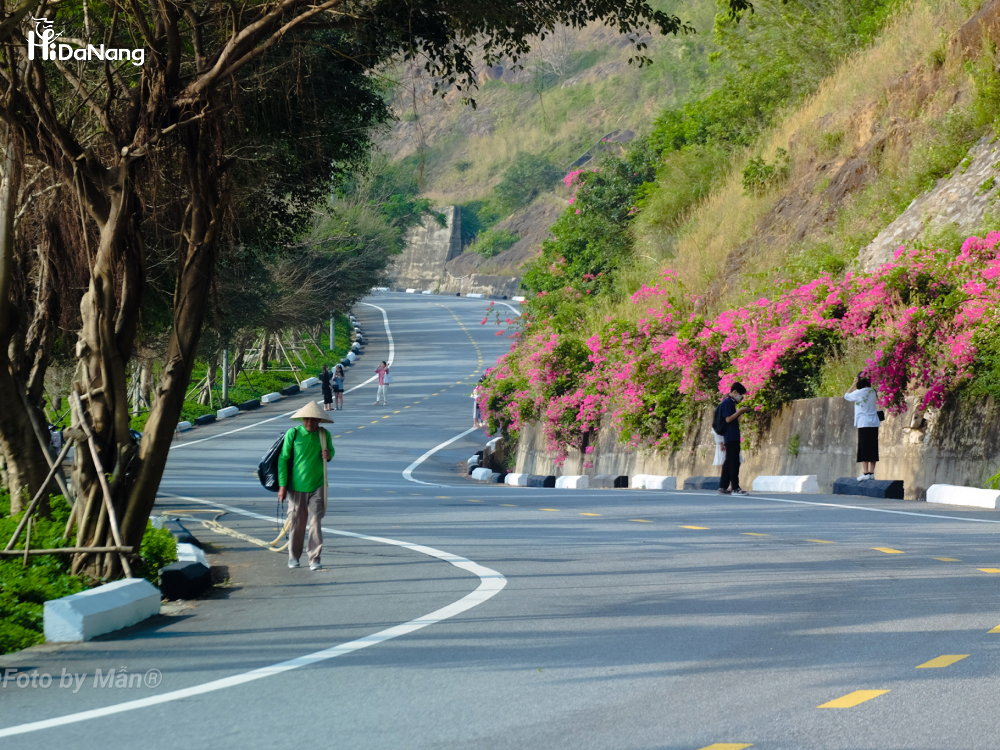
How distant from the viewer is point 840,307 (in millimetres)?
20125

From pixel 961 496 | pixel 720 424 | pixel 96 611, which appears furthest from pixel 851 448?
pixel 96 611

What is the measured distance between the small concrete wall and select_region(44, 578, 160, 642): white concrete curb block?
1160 centimetres

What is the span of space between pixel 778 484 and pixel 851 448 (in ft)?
4.72

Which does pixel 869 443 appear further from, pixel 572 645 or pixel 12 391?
pixel 12 391

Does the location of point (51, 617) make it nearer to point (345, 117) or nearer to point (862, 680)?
point (862, 680)

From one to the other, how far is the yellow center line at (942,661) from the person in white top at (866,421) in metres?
10.6

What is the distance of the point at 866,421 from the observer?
1692cm

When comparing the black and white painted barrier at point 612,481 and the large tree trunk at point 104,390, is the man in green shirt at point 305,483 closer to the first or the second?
the large tree trunk at point 104,390

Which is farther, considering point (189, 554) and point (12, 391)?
point (12, 391)

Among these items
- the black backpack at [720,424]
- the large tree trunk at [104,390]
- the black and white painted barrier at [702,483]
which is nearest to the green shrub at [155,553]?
the large tree trunk at [104,390]

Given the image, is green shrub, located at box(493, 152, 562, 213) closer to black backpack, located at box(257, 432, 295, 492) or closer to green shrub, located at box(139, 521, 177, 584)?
green shrub, located at box(139, 521, 177, 584)

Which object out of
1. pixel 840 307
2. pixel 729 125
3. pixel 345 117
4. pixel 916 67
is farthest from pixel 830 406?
pixel 729 125

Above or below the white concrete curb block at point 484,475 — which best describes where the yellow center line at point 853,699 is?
above

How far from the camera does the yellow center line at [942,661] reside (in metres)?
6.43
